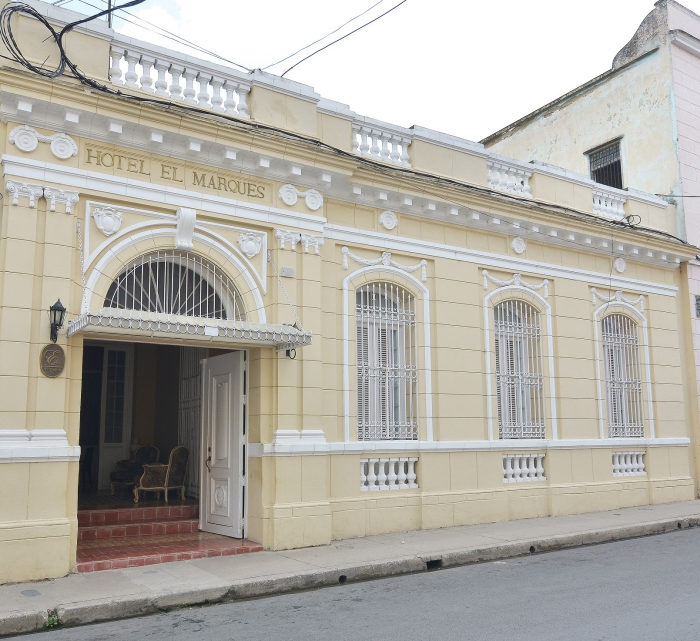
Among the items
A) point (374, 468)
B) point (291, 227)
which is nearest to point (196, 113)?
point (291, 227)

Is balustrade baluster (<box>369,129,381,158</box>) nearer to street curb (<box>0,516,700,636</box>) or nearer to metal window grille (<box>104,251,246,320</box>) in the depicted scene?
metal window grille (<box>104,251,246,320</box>)

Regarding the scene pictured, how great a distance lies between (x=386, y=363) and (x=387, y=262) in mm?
1427

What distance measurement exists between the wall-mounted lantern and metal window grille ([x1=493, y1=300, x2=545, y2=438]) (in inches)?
260

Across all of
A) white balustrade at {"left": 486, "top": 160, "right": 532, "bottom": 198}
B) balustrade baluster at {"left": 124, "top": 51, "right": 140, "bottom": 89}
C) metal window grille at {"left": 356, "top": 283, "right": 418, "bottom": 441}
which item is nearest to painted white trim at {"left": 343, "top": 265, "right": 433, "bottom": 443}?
metal window grille at {"left": 356, "top": 283, "right": 418, "bottom": 441}

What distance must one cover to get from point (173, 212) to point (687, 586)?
667 centimetres

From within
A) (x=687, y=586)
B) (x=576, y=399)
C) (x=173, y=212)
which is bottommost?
(x=687, y=586)

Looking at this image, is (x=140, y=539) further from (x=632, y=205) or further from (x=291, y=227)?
(x=632, y=205)

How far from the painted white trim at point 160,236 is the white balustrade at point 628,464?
7.11 meters

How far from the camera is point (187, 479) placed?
1149cm

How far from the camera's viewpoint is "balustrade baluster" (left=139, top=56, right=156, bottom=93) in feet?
28.0

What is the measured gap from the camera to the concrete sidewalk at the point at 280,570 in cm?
620

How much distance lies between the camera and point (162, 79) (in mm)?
8641

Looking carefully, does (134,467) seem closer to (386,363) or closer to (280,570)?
(386,363)

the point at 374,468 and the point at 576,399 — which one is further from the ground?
the point at 576,399
